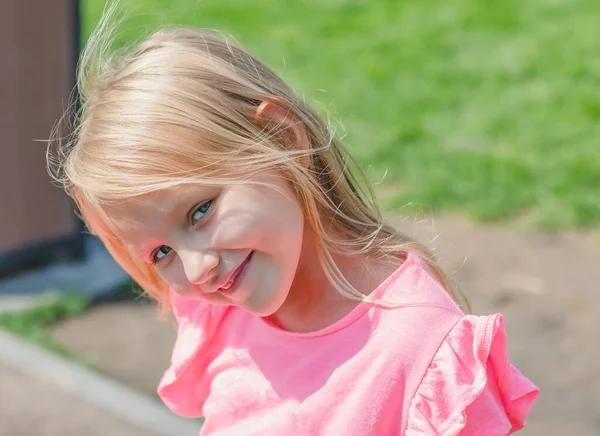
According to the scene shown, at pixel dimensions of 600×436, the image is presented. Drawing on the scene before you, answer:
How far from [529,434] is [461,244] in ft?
4.57

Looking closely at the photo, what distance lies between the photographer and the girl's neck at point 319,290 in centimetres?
154

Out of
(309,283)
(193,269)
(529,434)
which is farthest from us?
(529,434)

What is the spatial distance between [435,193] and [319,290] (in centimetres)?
321

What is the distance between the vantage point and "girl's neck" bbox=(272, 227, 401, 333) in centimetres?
154

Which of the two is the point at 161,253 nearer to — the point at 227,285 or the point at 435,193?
the point at 227,285

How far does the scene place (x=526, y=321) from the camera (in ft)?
12.3

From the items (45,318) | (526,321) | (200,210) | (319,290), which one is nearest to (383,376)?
(319,290)

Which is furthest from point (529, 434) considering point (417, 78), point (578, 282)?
point (417, 78)

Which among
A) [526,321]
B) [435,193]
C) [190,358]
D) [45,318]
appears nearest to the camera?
[190,358]

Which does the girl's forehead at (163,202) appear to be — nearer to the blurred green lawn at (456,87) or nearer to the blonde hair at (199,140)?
the blonde hair at (199,140)

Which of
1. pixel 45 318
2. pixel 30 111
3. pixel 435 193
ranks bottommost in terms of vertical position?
pixel 45 318

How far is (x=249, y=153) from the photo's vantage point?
56.4 inches

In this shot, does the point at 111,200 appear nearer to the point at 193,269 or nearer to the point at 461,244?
the point at 193,269

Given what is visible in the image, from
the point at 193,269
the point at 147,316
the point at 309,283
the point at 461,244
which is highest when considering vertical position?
the point at 193,269
